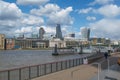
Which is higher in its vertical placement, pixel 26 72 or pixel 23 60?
pixel 26 72

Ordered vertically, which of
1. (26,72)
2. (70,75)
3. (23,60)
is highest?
(26,72)

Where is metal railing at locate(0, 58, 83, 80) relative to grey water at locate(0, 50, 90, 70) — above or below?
above

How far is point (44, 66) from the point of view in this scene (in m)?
26.9

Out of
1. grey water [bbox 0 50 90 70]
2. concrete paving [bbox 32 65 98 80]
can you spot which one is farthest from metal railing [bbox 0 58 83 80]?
grey water [bbox 0 50 90 70]

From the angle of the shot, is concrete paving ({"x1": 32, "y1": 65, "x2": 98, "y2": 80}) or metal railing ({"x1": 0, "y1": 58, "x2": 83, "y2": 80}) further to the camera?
concrete paving ({"x1": 32, "y1": 65, "x2": 98, "y2": 80})

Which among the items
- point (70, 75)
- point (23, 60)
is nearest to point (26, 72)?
point (70, 75)

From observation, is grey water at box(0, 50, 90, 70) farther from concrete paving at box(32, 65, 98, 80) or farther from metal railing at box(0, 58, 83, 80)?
concrete paving at box(32, 65, 98, 80)

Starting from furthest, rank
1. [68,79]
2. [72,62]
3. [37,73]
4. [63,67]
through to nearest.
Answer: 1. [72,62]
2. [63,67]
3. [37,73]
4. [68,79]

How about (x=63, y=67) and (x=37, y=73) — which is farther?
(x=63, y=67)

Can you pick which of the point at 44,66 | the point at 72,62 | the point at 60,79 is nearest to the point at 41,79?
the point at 60,79

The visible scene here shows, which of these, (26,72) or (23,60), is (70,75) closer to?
(26,72)

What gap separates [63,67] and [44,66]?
749 cm

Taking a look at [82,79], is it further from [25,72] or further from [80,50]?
[80,50]

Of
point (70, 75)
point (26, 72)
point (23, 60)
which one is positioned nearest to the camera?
point (26, 72)
